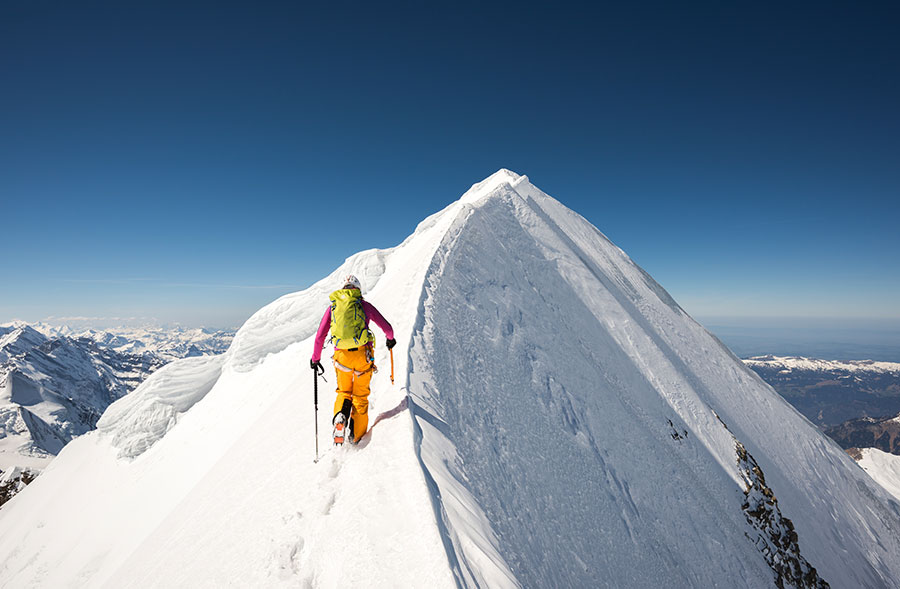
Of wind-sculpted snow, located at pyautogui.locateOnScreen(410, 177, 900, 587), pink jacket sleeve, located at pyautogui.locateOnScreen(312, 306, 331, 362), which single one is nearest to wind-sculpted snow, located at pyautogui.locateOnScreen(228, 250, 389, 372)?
wind-sculpted snow, located at pyautogui.locateOnScreen(410, 177, 900, 587)

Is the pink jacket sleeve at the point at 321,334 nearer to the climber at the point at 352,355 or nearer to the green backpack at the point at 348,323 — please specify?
the climber at the point at 352,355

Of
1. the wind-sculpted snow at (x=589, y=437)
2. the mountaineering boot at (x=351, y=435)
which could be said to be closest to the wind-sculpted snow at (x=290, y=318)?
the wind-sculpted snow at (x=589, y=437)

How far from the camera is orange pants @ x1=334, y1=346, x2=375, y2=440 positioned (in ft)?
22.5

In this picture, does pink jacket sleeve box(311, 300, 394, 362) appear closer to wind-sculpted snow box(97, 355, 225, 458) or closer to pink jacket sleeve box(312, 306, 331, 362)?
pink jacket sleeve box(312, 306, 331, 362)

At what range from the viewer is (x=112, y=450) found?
2100cm

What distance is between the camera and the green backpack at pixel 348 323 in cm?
684

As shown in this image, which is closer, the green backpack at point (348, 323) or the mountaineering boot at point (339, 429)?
the mountaineering boot at point (339, 429)

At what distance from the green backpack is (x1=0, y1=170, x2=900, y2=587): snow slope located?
4.56ft

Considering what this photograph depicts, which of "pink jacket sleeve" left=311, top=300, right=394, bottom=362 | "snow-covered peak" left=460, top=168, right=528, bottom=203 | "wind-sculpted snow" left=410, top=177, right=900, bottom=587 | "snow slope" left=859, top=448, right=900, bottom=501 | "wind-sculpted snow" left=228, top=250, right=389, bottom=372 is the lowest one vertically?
"snow slope" left=859, top=448, right=900, bottom=501

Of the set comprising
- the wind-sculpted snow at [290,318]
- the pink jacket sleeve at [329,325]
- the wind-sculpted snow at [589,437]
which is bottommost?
the wind-sculpted snow at [589,437]

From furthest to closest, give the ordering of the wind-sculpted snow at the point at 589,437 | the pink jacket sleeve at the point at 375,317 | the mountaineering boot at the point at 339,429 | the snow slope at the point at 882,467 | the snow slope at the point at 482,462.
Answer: the snow slope at the point at 882,467 → the pink jacket sleeve at the point at 375,317 → the wind-sculpted snow at the point at 589,437 → the mountaineering boot at the point at 339,429 → the snow slope at the point at 482,462

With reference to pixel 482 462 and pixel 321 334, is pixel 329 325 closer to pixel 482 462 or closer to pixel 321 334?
pixel 321 334

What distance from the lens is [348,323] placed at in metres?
6.91

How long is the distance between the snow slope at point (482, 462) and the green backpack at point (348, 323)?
4.56 ft
